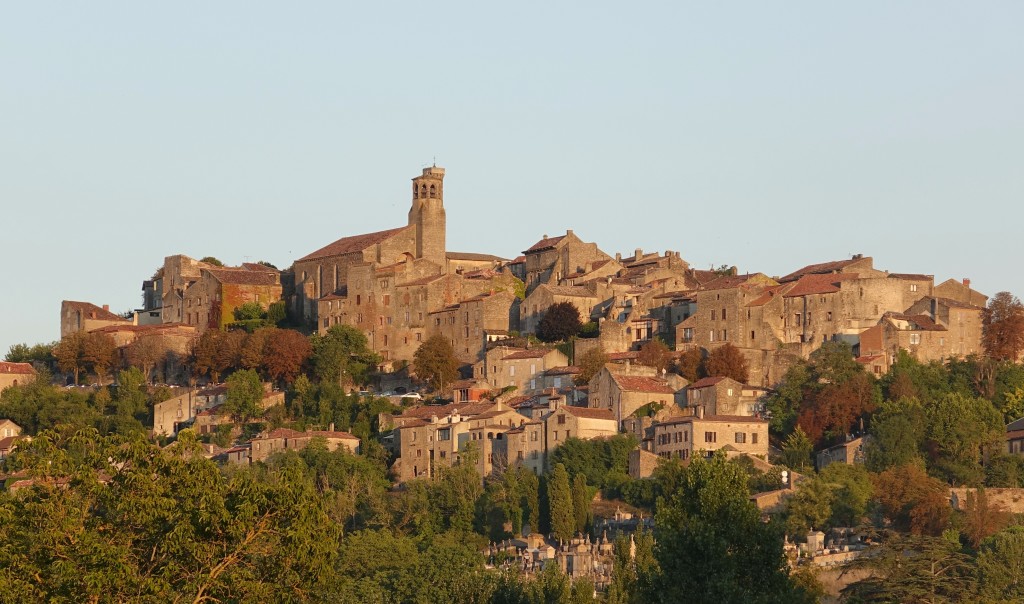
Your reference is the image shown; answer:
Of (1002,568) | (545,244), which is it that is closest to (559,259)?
(545,244)

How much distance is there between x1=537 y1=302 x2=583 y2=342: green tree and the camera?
303ft

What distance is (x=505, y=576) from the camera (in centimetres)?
6475

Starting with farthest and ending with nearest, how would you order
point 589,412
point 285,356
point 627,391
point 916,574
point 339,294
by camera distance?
point 339,294, point 285,356, point 627,391, point 589,412, point 916,574

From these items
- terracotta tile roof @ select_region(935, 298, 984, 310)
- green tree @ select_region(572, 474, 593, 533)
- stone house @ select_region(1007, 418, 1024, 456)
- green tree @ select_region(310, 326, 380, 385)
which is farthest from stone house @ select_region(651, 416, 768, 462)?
green tree @ select_region(310, 326, 380, 385)

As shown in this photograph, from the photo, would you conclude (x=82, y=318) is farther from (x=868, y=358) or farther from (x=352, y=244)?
(x=868, y=358)

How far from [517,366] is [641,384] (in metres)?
8.28

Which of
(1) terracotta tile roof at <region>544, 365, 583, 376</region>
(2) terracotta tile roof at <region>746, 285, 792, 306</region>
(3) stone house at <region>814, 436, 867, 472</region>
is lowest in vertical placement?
(3) stone house at <region>814, 436, 867, 472</region>

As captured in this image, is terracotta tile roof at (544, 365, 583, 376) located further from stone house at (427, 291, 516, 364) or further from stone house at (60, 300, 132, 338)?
stone house at (60, 300, 132, 338)

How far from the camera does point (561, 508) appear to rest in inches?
2901

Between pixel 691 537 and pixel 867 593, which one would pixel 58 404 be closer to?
pixel 867 593

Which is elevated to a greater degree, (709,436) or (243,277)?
(243,277)

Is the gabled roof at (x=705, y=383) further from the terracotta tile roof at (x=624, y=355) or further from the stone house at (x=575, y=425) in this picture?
the terracotta tile roof at (x=624, y=355)

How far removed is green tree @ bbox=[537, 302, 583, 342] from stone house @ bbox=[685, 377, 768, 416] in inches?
401

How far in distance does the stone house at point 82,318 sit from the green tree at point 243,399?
16.1 metres
